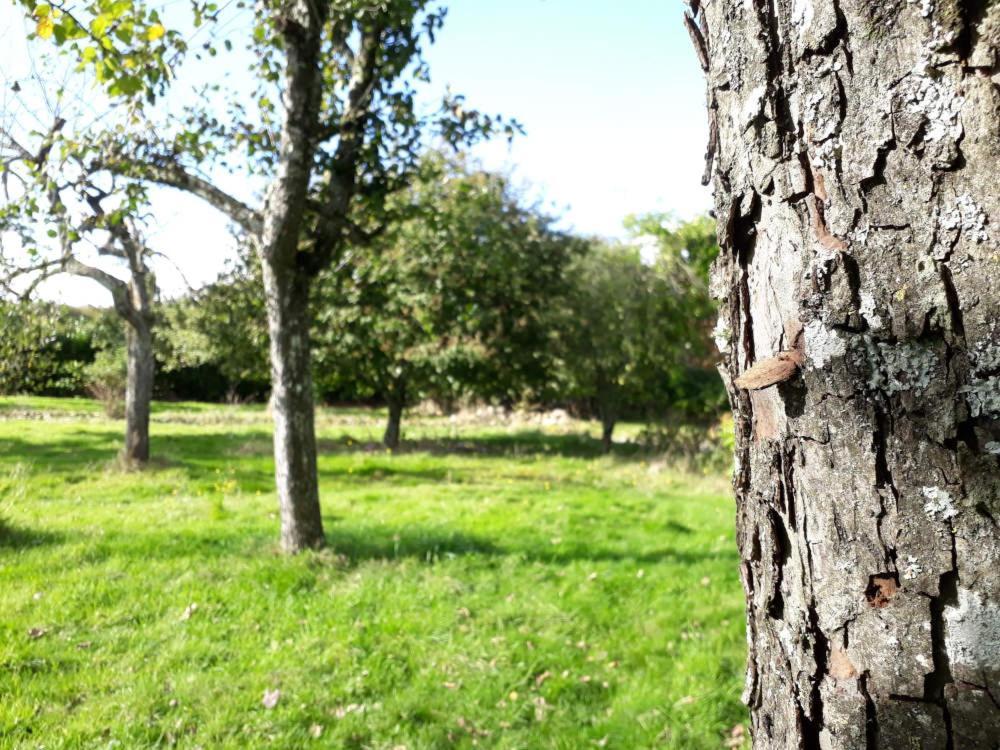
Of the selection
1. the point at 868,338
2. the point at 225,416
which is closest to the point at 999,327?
the point at 868,338

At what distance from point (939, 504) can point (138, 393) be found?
43.4ft

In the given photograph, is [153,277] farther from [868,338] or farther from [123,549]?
[868,338]

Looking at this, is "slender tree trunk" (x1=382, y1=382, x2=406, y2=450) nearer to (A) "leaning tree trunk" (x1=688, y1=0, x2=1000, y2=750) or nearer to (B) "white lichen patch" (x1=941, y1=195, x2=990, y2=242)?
(A) "leaning tree trunk" (x1=688, y1=0, x2=1000, y2=750)

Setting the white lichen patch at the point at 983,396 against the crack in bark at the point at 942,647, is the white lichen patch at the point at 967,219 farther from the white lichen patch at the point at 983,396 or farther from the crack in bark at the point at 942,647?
the crack in bark at the point at 942,647

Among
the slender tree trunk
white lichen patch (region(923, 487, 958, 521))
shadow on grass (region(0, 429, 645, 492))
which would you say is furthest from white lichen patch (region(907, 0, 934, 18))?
the slender tree trunk

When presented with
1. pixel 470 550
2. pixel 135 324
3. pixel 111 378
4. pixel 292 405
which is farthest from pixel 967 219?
pixel 111 378

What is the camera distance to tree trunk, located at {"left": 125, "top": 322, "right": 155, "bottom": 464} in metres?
12.2

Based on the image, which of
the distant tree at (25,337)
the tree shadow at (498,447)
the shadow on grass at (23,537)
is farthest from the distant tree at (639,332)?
the shadow on grass at (23,537)

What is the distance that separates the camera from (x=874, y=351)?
3.67ft

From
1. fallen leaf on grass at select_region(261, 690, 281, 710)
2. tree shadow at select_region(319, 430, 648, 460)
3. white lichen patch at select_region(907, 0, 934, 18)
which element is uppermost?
white lichen patch at select_region(907, 0, 934, 18)

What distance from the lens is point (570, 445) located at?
19000 mm

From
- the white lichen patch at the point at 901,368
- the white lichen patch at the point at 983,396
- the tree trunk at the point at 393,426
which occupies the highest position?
the white lichen patch at the point at 901,368

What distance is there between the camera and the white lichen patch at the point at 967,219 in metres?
1.04

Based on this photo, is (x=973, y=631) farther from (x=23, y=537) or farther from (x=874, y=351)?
(x=23, y=537)
